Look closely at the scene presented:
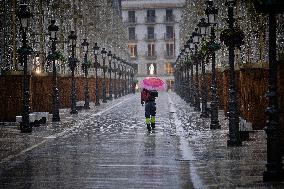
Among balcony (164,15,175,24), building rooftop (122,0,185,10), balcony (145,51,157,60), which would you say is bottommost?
balcony (145,51,157,60)

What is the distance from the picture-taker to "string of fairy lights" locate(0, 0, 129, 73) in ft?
95.7

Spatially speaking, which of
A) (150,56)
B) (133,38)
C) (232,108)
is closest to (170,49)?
(150,56)

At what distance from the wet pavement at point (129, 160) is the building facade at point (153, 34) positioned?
108 meters

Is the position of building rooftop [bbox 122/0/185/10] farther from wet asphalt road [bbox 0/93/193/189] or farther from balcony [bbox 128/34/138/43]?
wet asphalt road [bbox 0/93/193/189]

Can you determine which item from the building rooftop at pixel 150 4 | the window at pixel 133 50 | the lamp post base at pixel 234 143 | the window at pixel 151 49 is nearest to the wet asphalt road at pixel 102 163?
the lamp post base at pixel 234 143

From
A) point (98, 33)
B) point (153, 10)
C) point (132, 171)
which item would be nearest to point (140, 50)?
point (153, 10)

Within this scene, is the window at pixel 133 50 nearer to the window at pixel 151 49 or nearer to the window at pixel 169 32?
the window at pixel 151 49

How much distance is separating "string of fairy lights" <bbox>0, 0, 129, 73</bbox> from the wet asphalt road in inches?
423

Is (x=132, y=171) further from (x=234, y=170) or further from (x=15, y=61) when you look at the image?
(x=15, y=61)

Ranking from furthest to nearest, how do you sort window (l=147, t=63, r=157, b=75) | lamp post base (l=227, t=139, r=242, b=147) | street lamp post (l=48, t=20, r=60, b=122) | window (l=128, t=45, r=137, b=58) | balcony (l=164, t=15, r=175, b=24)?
1. balcony (l=164, t=15, r=175, b=24)
2. window (l=128, t=45, r=137, b=58)
3. window (l=147, t=63, r=157, b=75)
4. street lamp post (l=48, t=20, r=60, b=122)
5. lamp post base (l=227, t=139, r=242, b=147)

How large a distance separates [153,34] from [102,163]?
120854 millimetres

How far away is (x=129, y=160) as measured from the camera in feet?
43.1

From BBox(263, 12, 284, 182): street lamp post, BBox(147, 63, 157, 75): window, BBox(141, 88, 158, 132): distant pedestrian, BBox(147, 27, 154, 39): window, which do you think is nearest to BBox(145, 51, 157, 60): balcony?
BBox(147, 63, 157, 75): window

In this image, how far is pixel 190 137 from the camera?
1878 centimetres
